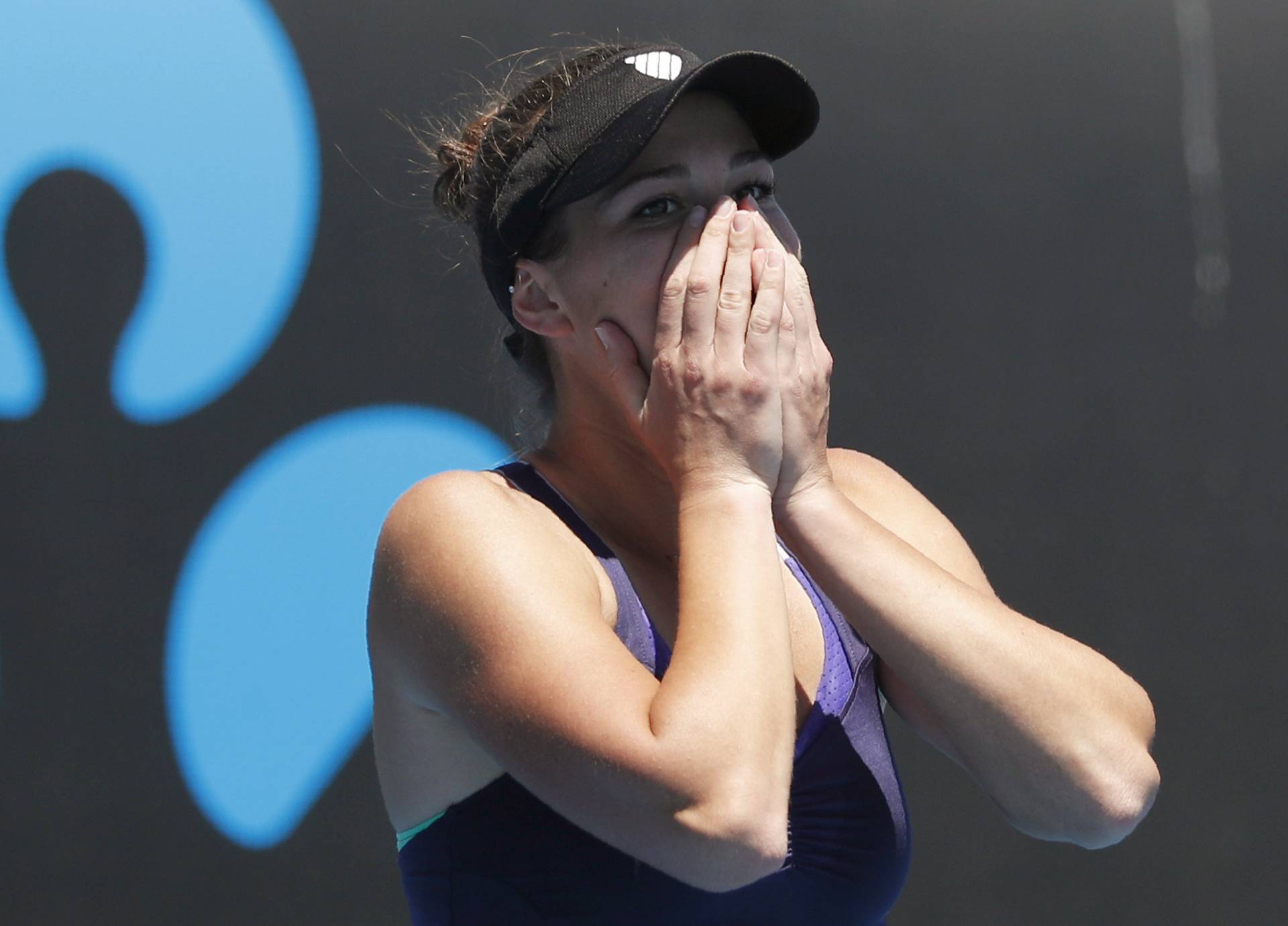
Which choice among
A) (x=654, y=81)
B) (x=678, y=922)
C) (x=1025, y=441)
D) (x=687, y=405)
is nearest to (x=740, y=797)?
(x=678, y=922)

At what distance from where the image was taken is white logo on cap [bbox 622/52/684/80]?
4.54 feet

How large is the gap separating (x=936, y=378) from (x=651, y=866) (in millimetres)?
1761

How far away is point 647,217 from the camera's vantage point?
4.62ft

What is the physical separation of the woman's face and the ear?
12 millimetres

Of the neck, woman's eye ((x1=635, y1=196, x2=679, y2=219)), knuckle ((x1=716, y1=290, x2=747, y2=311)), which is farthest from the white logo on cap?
the neck

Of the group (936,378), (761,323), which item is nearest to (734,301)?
(761,323)

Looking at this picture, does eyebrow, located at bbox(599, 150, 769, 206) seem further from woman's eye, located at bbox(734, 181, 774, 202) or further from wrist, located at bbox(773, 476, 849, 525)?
wrist, located at bbox(773, 476, 849, 525)

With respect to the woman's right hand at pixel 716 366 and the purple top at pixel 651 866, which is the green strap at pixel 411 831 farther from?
the woman's right hand at pixel 716 366

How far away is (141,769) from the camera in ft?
8.23

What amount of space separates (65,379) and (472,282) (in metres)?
0.79

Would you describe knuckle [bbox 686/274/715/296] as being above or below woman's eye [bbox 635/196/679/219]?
below

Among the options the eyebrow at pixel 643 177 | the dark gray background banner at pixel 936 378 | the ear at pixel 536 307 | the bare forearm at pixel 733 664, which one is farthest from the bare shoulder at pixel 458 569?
the dark gray background banner at pixel 936 378

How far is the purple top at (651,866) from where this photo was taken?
4.06 ft

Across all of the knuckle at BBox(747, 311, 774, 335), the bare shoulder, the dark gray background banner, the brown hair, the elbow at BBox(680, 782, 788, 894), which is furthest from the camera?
the dark gray background banner
